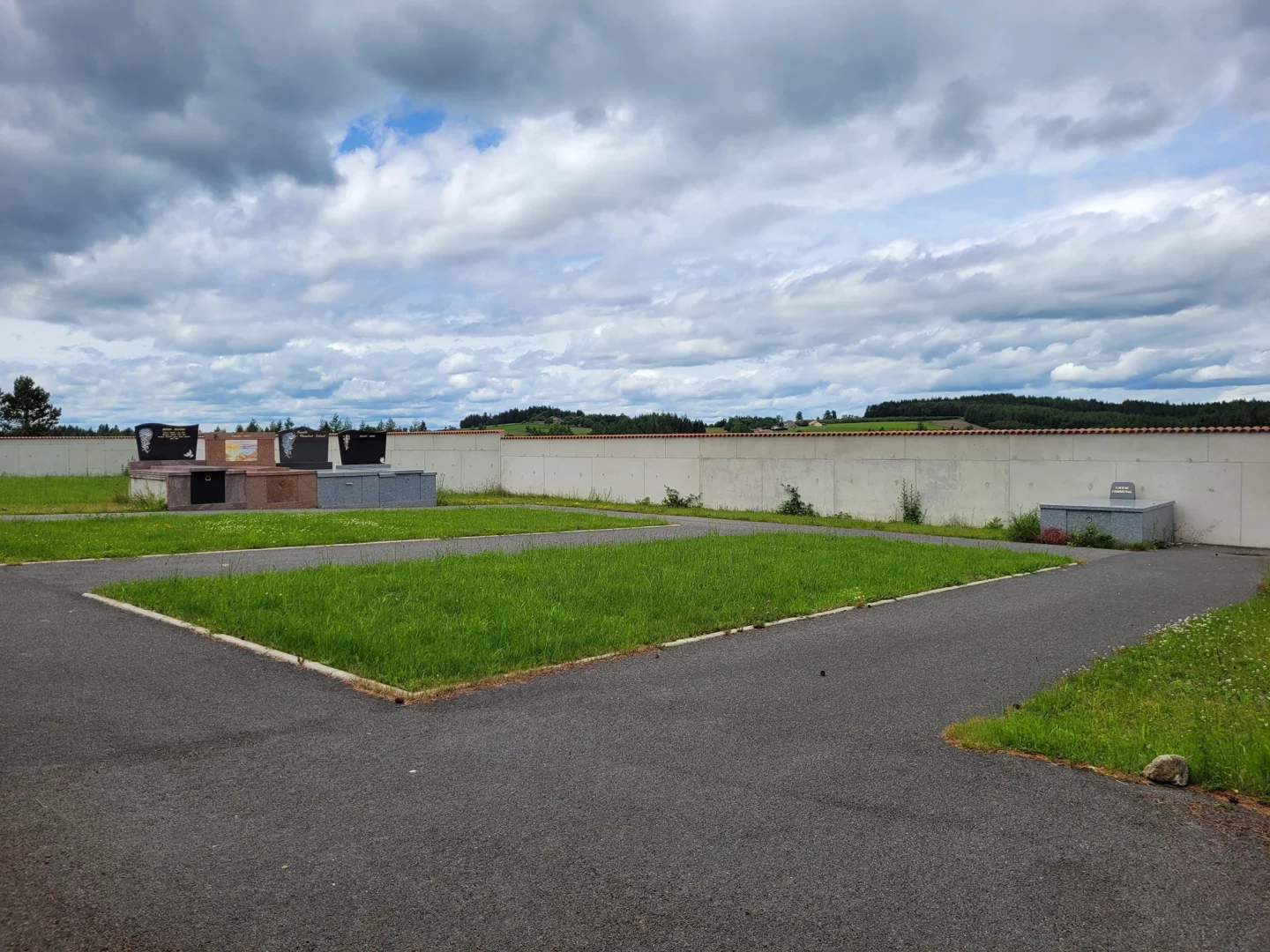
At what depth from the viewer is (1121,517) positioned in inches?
803

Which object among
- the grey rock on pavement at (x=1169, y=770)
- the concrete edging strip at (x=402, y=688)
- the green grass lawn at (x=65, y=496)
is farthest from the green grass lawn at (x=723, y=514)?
the grey rock on pavement at (x=1169, y=770)

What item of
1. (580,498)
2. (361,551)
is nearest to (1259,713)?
(361,551)

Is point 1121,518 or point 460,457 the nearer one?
point 1121,518

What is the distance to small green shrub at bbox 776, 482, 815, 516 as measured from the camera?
3042 centimetres

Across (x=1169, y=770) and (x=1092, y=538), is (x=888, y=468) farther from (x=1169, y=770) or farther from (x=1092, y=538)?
(x=1169, y=770)

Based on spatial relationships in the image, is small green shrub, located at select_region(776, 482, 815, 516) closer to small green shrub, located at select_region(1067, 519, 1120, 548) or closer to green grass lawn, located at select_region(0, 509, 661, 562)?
green grass lawn, located at select_region(0, 509, 661, 562)

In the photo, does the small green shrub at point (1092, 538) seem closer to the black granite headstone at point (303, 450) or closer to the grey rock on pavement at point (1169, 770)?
the grey rock on pavement at point (1169, 770)

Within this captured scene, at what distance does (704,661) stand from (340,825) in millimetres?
4424

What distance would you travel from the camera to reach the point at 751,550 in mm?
16688

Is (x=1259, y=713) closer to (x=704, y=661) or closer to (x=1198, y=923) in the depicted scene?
(x=1198, y=923)

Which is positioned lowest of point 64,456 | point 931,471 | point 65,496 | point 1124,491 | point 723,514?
point 723,514

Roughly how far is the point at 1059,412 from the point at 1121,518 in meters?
21.5

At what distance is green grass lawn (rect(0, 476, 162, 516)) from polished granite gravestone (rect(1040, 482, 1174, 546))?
932 inches

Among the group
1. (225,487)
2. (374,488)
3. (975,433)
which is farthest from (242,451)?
(975,433)
